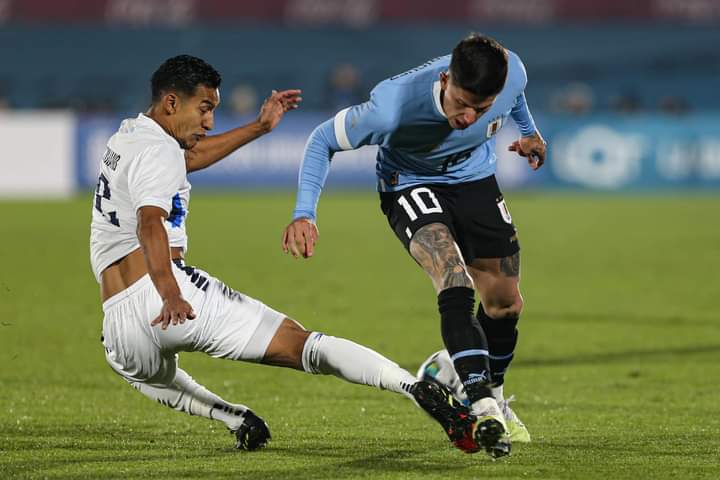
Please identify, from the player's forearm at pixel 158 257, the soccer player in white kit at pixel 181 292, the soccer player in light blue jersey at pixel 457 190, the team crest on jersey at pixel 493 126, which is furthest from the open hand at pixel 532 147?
the player's forearm at pixel 158 257

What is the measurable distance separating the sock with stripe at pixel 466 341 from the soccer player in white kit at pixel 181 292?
0.81 feet

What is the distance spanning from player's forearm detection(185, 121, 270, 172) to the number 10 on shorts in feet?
2.40

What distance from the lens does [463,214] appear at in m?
6.42

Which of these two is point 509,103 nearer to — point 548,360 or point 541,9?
point 548,360

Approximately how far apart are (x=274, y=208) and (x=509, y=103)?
17287 mm

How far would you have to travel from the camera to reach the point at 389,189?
6.52 metres

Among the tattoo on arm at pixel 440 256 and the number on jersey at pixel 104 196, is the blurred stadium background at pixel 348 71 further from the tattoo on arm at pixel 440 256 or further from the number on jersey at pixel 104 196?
the number on jersey at pixel 104 196

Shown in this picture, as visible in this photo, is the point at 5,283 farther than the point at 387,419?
Yes

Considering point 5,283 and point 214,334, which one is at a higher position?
point 214,334

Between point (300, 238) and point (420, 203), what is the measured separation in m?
0.83

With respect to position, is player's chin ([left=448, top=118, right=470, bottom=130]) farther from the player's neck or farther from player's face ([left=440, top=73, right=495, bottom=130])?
the player's neck

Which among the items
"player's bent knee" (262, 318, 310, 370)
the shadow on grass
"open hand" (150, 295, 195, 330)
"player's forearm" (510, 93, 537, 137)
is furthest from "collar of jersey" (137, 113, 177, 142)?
"player's forearm" (510, 93, 537, 137)

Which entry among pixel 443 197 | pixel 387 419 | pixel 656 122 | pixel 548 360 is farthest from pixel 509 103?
pixel 656 122

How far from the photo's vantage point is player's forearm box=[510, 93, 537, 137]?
6715 mm
